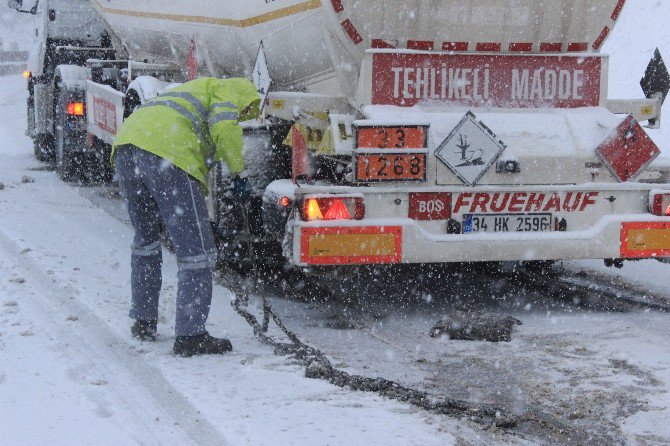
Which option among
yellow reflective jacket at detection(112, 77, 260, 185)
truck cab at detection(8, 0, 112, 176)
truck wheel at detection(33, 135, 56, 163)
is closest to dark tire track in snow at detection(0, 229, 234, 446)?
yellow reflective jacket at detection(112, 77, 260, 185)

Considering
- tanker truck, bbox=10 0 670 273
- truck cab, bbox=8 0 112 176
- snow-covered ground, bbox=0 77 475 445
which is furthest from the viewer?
truck cab, bbox=8 0 112 176

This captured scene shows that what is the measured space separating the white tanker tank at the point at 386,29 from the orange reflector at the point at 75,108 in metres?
4.67

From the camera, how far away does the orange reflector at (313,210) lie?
20.2 ft

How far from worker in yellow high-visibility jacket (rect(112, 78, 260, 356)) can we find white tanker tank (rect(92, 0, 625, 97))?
131 cm

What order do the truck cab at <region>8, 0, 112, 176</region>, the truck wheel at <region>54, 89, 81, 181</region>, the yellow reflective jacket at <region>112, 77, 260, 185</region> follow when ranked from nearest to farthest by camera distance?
the yellow reflective jacket at <region>112, 77, 260, 185</region>
the truck cab at <region>8, 0, 112, 176</region>
the truck wheel at <region>54, 89, 81, 181</region>

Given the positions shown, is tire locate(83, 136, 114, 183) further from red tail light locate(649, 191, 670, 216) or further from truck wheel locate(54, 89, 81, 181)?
red tail light locate(649, 191, 670, 216)

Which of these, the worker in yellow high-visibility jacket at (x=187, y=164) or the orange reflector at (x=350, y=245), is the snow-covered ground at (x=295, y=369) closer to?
the worker in yellow high-visibility jacket at (x=187, y=164)

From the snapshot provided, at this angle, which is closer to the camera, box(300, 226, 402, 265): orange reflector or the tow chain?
the tow chain

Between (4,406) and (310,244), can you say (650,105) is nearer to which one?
(310,244)

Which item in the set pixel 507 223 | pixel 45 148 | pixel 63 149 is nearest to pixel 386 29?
pixel 507 223

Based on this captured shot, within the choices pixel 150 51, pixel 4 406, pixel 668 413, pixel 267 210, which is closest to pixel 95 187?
pixel 150 51

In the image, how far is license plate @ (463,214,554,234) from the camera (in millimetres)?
6492

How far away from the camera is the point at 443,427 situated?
4.33 meters

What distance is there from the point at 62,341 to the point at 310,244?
150 cm
